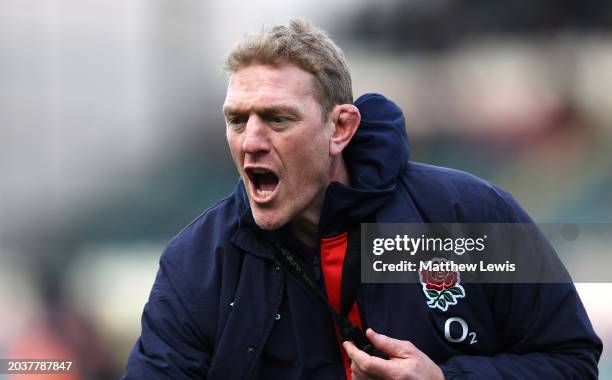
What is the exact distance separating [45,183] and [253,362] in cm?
501

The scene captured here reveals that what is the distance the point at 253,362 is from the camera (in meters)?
2.88

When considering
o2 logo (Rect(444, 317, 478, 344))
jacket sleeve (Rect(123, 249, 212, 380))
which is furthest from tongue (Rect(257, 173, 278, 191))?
o2 logo (Rect(444, 317, 478, 344))

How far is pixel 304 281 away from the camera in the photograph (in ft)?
9.66

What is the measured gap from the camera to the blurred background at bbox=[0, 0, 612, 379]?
7449 mm

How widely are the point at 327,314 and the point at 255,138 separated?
0.56 metres

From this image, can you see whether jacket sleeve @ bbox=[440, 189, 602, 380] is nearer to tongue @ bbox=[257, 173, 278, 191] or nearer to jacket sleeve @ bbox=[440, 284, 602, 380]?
jacket sleeve @ bbox=[440, 284, 602, 380]

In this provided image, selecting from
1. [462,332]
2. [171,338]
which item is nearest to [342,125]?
[462,332]

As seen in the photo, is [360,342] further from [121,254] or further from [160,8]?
[160,8]

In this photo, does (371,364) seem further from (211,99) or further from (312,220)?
(211,99)

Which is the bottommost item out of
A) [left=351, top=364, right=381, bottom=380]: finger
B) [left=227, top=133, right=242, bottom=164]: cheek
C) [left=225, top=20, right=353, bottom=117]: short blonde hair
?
[left=351, top=364, right=381, bottom=380]: finger

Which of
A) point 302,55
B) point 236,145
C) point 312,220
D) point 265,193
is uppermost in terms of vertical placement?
point 302,55

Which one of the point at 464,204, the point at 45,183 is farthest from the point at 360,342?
the point at 45,183

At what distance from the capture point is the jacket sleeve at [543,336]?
9.34ft

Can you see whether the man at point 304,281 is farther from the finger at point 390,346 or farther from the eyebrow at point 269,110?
the finger at point 390,346
